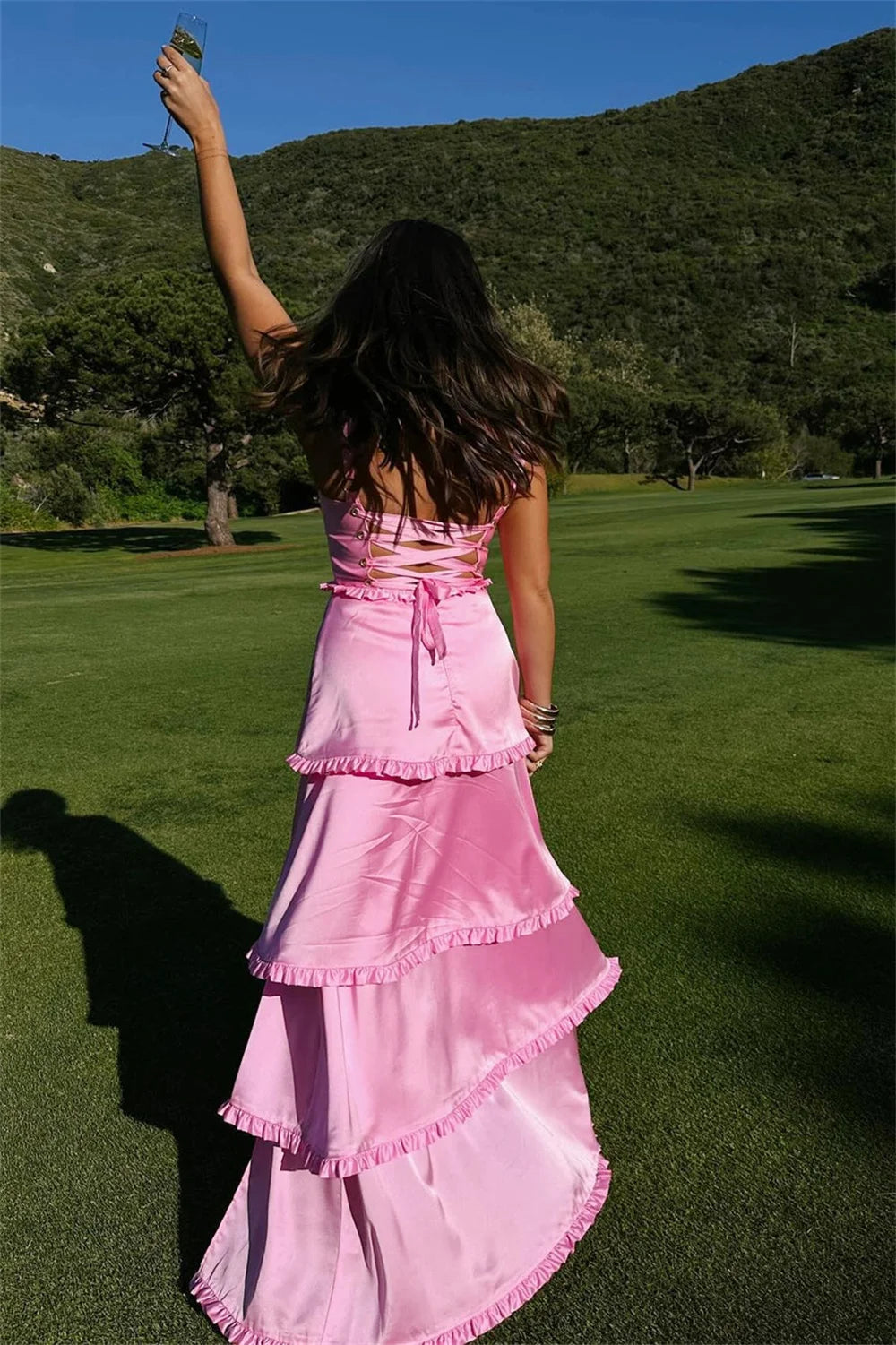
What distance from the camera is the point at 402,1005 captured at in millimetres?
2055

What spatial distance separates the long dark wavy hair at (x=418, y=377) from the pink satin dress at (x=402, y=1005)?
0.13 metres

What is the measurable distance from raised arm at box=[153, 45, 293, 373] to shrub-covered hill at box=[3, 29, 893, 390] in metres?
50.3

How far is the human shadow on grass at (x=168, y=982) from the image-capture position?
8.37ft

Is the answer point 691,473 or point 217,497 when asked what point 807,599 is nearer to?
point 217,497

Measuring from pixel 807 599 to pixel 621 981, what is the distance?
941cm

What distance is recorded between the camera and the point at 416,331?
204 cm

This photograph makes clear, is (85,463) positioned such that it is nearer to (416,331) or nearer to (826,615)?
(826,615)

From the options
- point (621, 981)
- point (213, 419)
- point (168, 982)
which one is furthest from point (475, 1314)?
point (213, 419)

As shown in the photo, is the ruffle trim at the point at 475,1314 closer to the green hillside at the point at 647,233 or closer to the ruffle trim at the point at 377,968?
the ruffle trim at the point at 377,968

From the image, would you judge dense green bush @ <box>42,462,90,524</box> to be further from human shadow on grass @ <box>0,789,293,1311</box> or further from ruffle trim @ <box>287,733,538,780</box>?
ruffle trim @ <box>287,733,538,780</box>

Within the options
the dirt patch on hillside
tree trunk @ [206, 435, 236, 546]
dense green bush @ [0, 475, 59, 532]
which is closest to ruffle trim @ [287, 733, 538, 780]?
the dirt patch on hillside

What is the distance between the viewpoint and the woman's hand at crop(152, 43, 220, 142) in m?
2.33

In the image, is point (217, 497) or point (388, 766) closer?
point (388, 766)

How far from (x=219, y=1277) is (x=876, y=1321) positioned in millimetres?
1252
